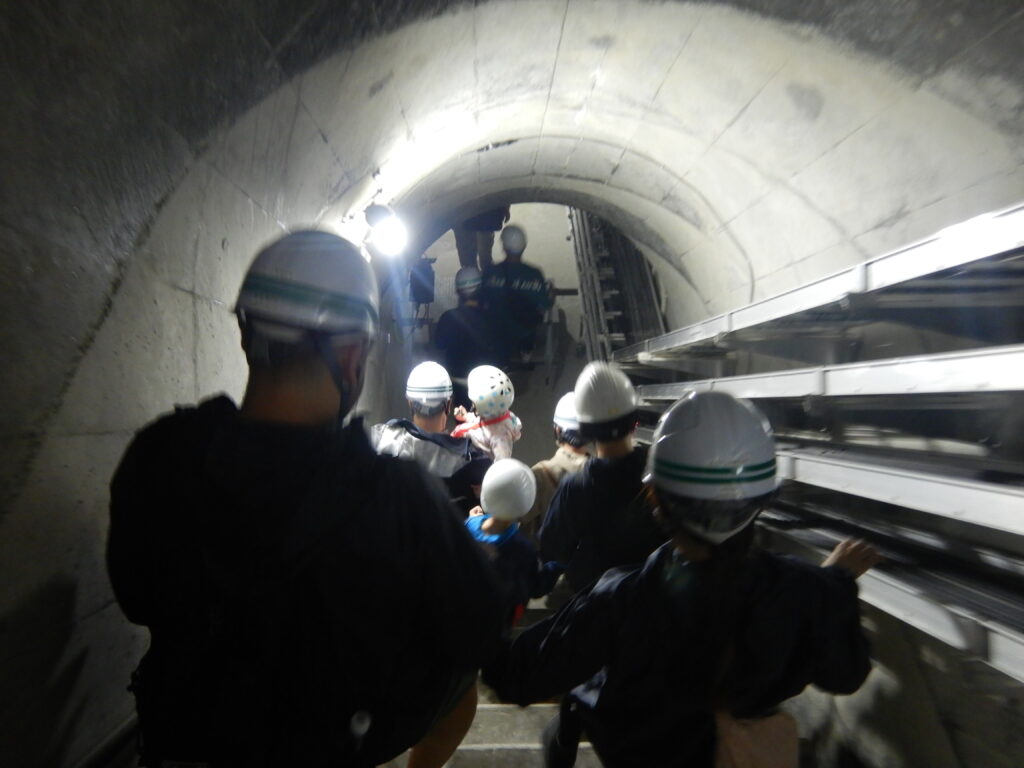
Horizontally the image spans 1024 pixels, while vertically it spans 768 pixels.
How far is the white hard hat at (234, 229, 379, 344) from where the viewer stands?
121cm

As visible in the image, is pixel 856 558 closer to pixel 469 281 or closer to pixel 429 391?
pixel 429 391

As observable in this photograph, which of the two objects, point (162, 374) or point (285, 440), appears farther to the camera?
point (162, 374)

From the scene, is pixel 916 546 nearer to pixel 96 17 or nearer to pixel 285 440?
pixel 285 440

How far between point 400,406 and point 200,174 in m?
4.68

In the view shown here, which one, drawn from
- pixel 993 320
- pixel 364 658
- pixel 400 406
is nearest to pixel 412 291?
pixel 400 406

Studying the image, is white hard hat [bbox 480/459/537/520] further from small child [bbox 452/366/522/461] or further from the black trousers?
small child [bbox 452/366/522/461]

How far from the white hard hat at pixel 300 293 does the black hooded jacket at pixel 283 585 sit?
22 centimetres

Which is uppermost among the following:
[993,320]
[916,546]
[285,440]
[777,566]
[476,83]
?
[476,83]

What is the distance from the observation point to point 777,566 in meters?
1.50

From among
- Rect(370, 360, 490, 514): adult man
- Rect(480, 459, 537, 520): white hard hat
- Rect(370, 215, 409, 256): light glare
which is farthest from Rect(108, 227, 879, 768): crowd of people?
Rect(370, 215, 409, 256): light glare

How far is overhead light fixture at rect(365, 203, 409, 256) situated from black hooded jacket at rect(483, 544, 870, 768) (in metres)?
3.05

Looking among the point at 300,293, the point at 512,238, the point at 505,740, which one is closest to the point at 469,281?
the point at 512,238

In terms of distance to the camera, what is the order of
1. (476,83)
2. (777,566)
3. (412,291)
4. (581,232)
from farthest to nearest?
(581,232), (412,291), (476,83), (777,566)

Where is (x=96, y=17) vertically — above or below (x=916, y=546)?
above
